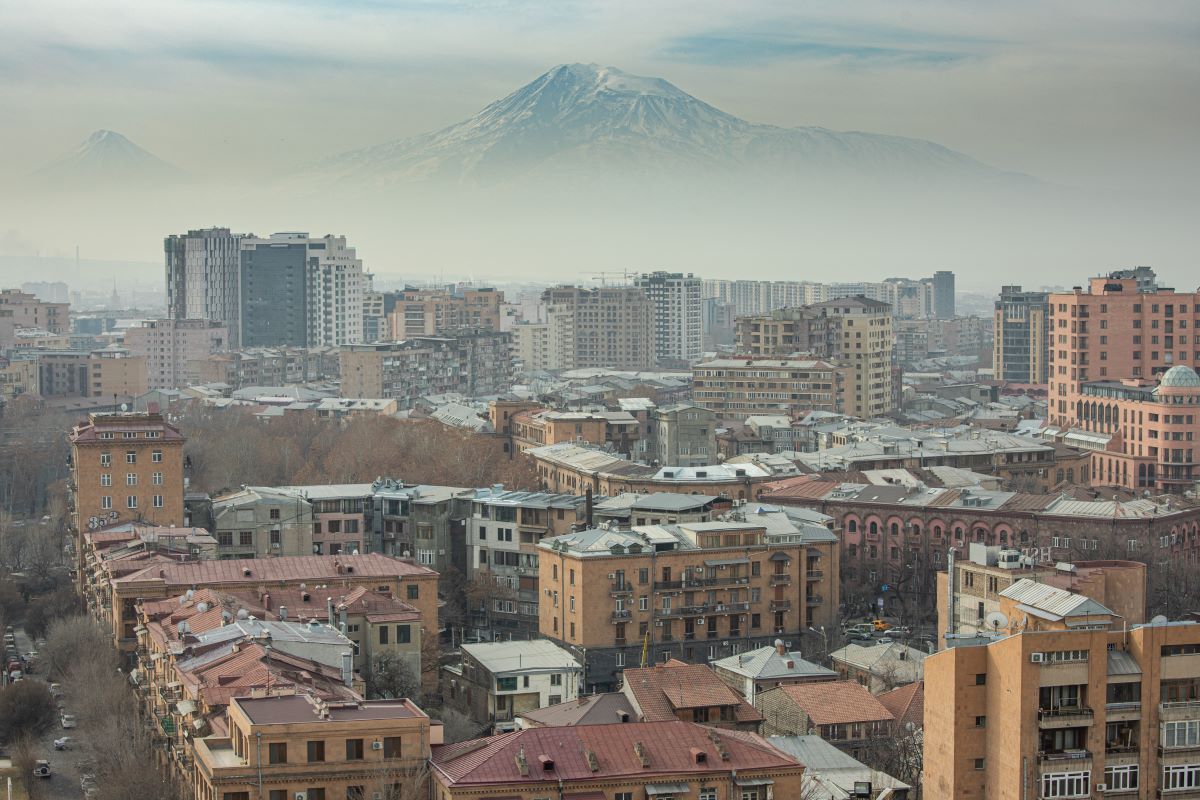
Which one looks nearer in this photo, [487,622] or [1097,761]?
[1097,761]

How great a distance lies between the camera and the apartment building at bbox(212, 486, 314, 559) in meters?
43.2

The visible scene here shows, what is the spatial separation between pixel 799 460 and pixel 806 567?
56.4ft

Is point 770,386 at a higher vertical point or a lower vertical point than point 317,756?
higher

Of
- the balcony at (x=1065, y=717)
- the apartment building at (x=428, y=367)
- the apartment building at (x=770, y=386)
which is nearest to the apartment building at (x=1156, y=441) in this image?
the apartment building at (x=770, y=386)

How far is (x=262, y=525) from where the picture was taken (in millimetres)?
43562

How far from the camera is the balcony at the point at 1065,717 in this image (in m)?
21.6

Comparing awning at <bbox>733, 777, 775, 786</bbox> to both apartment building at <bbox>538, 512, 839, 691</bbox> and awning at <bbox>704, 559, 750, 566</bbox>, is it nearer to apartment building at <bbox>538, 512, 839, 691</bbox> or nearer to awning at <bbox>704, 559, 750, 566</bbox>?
apartment building at <bbox>538, 512, 839, 691</bbox>

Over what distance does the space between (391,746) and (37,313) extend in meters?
108

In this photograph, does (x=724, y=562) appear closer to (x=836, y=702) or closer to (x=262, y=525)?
(x=836, y=702)

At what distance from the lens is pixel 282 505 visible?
145ft

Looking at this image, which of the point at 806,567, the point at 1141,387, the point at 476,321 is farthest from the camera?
the point at 476,321

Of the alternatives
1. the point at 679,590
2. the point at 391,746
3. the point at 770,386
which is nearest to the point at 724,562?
the point at 679,590

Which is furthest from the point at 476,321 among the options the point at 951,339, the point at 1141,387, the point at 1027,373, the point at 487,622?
the point at 487,622

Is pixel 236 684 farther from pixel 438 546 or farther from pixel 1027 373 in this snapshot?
pixel 1027 373
